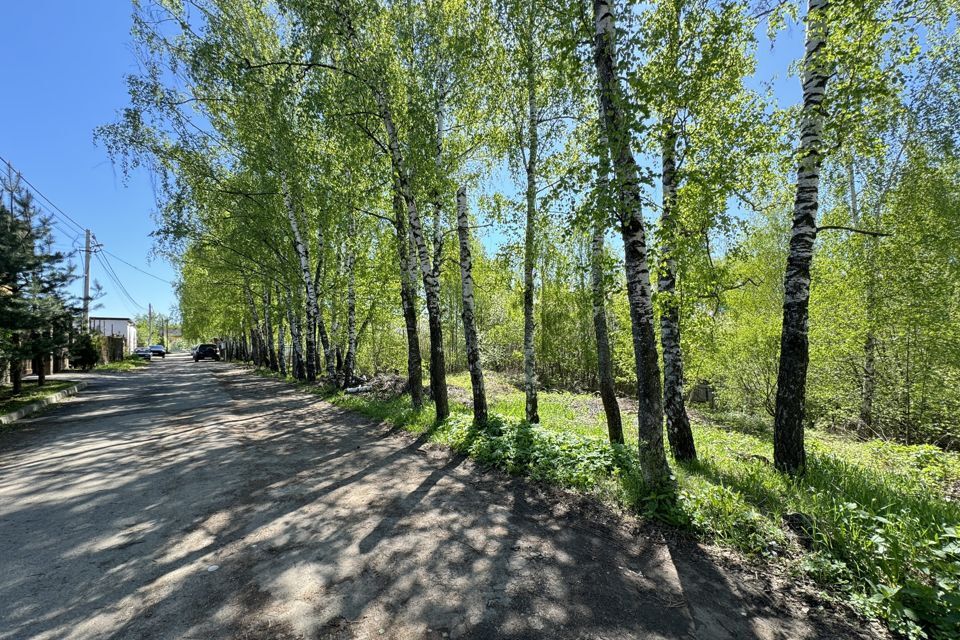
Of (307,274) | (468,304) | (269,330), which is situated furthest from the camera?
(269,330)

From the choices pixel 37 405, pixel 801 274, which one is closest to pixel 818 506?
pixel 801 274

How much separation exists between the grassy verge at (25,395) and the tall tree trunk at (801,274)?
58.7 feet

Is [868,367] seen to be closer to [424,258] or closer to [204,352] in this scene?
[424,258]

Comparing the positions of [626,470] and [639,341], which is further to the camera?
[626,470]

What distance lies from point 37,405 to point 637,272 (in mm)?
17790

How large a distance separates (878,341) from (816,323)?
1.70 meters

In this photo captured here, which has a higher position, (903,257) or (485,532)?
(903,257)

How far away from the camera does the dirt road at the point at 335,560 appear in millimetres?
3002

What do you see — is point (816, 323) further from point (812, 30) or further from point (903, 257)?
point (812, 30)

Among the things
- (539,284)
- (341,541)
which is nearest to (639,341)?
(341,541)

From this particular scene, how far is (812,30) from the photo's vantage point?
505cm

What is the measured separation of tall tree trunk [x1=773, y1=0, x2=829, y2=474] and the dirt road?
2.66 meters

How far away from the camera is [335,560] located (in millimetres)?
3818

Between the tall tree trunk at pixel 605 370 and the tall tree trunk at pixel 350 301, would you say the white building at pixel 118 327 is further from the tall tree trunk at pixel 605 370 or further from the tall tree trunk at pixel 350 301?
the tall tree trunk at pixel 605 370
